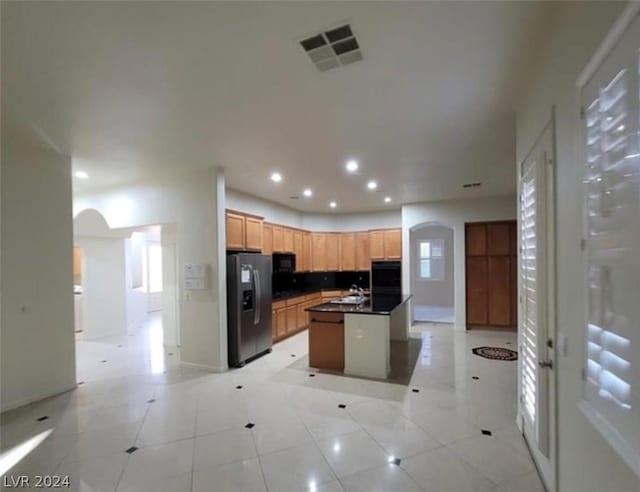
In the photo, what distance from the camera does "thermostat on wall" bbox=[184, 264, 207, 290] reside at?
4613mm

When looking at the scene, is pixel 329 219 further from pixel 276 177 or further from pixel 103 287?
pixel 103 287

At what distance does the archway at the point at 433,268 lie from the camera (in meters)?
10.4

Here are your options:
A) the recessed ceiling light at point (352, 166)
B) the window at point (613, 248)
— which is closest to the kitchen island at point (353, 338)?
the recessed ceiling light at point (352, 166)

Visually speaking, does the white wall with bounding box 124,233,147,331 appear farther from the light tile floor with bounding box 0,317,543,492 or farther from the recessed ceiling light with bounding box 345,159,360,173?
the recessed ceiling light with bounding box 345,159,360,173

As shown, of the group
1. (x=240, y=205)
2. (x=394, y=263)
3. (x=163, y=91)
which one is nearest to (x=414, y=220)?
(x=394, y=263)

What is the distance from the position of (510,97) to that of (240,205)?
15.0ft

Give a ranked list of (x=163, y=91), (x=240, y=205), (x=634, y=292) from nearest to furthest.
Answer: (x=634, y=292), (x=163, y=91), (x=240, y=205)

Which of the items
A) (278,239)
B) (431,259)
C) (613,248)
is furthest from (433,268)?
(613,248)

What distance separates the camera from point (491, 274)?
22.5 feet

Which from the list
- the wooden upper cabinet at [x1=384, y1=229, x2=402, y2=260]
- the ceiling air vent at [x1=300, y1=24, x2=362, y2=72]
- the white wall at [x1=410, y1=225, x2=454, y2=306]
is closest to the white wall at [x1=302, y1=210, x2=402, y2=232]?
the wooden upper cabinet at [x1=384, y1=229, x2=402, y2=260]

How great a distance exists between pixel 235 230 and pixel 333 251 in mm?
3630

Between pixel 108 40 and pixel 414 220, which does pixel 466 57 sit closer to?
pixel 108 40

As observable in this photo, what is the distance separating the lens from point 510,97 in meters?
2.70

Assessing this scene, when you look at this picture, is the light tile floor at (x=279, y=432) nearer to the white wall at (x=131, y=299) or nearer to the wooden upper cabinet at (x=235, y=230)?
the wooden upper cabinet at (x=235, y=230)
